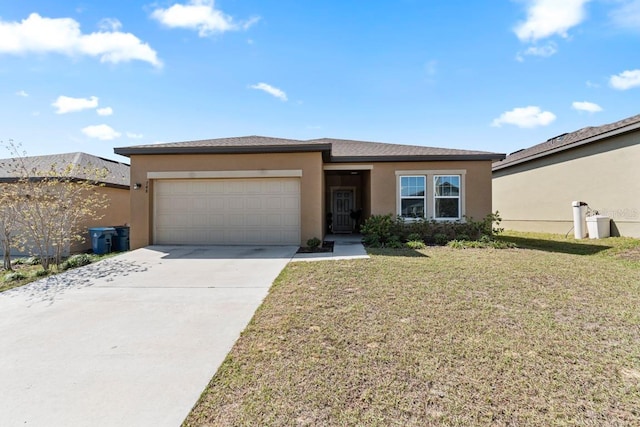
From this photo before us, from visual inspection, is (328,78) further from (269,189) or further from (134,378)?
(134,378)

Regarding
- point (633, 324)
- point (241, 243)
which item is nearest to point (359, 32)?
point (241, 243)

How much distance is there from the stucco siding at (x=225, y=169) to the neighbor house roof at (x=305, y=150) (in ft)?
0.74

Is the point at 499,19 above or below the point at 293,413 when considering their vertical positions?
above

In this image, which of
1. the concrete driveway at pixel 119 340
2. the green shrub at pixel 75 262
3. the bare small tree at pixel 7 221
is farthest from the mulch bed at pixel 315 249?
Result: the bare small tree at pixel 7 221

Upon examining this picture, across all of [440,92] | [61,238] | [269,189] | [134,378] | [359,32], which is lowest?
[134,378]

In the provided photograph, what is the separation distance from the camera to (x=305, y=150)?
9.84 m

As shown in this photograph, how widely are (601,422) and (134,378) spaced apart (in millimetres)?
3858

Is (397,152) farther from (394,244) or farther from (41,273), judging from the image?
(41,273)

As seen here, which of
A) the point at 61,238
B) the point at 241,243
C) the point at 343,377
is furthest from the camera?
the point at 241,243

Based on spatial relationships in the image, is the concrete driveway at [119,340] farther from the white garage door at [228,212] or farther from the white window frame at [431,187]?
the white window frame at [431,187]

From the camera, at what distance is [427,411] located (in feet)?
7.66

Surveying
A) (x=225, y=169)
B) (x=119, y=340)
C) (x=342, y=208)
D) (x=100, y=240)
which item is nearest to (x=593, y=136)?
(x=342, y=208)

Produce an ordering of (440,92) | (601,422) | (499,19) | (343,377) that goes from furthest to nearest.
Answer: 1. (440,92)
2. (499,19)
3. (343,377)
4. (601,422)

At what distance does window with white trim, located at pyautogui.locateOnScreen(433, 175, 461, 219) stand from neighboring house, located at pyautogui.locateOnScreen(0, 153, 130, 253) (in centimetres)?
1233
